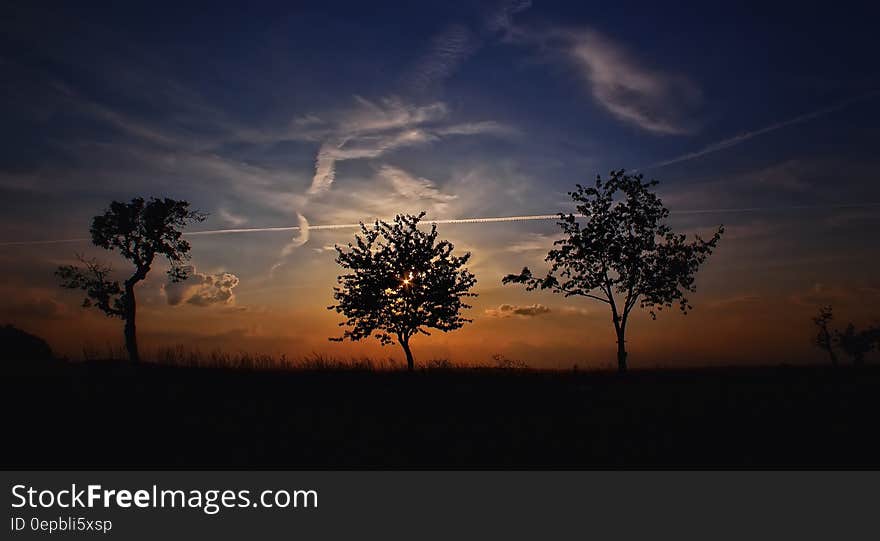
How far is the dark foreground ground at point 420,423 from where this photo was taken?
537 inches

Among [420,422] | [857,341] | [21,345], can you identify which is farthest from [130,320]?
[857,341]

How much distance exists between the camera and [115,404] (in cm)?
1919

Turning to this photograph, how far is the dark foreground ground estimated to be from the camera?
13.6m

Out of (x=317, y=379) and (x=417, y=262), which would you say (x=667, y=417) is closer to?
(x=317, y=379)

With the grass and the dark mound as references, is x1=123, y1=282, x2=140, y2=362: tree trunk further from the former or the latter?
the grass

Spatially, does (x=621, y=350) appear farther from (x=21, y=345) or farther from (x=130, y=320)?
(x=21, y=345)

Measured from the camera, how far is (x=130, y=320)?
39219mm

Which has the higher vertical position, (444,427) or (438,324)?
(438,324)

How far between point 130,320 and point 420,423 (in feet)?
96.8

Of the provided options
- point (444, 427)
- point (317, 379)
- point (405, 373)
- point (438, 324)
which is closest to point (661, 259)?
point (438, 324)

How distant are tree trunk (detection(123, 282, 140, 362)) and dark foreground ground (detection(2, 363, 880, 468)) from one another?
11464mm

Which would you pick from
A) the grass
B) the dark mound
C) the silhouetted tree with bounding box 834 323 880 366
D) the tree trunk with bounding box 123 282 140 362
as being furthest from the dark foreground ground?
the silhouetted tree with bounding box 834 323 880 366
